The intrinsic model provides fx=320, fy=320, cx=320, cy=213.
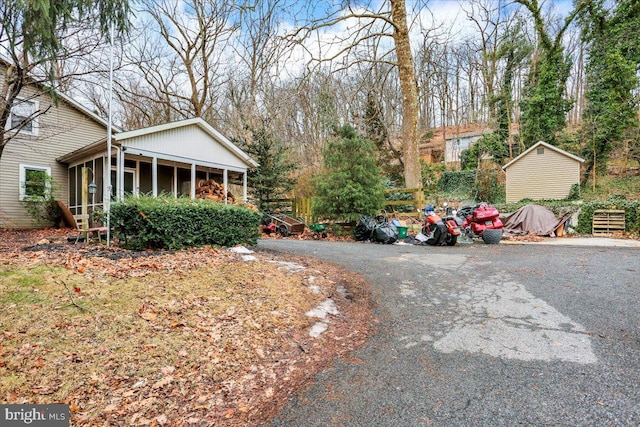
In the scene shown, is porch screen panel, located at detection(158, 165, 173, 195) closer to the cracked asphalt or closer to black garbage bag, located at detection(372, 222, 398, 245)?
black garbage bag, located at detection(372, 222, 398, 245)

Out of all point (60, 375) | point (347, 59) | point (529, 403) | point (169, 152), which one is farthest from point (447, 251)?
point (169, 152)

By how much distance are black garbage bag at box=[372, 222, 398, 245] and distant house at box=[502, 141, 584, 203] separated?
12436mm

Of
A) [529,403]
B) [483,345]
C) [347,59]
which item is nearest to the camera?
[529,403]

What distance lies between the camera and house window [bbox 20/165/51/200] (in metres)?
11.9

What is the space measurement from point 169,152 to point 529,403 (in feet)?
38.6

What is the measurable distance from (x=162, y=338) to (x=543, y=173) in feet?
65.4

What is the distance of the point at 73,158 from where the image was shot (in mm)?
11992

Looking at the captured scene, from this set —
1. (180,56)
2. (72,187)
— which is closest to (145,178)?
(72,187)

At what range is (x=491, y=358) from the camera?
8.82 ft

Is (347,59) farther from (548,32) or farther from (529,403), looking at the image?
(548,32)

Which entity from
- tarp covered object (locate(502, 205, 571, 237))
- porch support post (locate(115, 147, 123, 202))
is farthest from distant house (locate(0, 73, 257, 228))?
tarp covered object (locate(502, 205, 571, 237))

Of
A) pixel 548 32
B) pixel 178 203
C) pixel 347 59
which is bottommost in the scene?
pixel 178 203

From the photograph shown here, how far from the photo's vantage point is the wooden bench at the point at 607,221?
1177cm

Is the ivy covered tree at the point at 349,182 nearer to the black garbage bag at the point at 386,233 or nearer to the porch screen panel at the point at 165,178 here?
the black garbage bag at the point at 386,233
